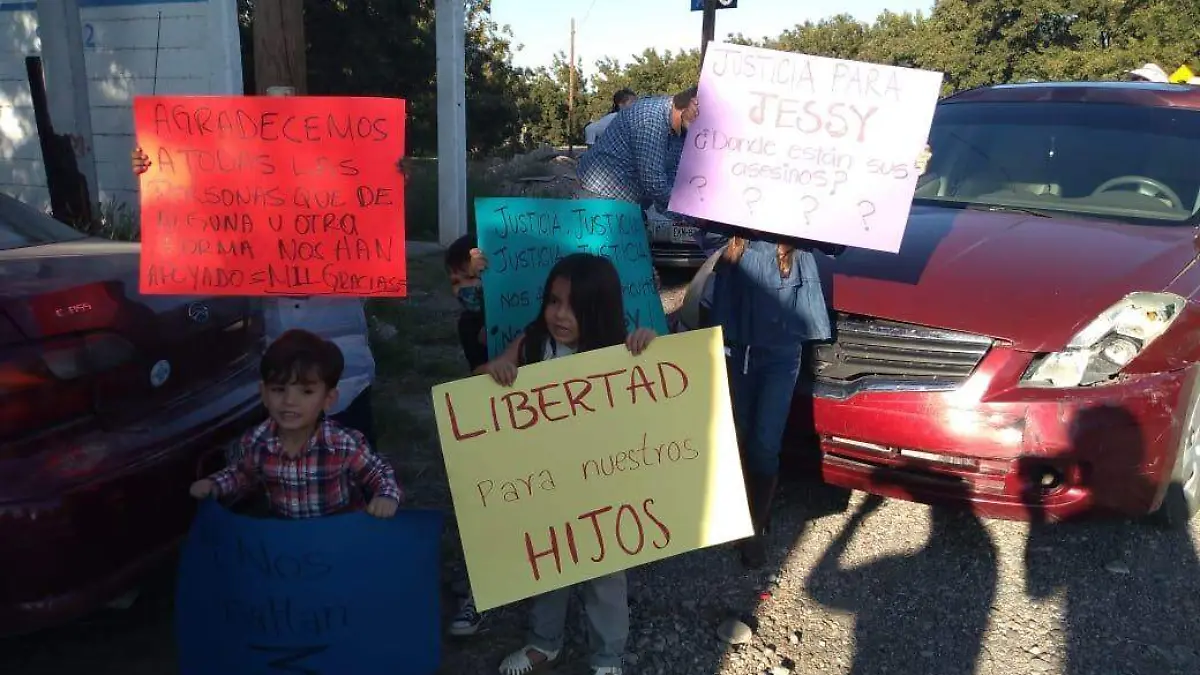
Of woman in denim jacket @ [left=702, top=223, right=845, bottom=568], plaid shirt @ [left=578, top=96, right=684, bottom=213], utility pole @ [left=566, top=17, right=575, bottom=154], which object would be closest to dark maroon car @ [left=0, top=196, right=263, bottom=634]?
plaid shirt @ [left=578, top=96, right=684, bottom=213]

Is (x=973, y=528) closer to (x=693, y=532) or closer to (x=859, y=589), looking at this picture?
(x=859, y=589)

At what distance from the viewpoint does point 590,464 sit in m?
2.47

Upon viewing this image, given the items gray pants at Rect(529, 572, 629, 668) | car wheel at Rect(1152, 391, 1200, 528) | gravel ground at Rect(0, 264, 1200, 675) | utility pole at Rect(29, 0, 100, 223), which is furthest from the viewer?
utility pole at Rect(29, 0, 100, 223)

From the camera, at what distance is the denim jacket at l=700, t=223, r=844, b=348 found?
123 inches

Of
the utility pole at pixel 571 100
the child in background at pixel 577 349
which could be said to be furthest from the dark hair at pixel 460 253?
the utility pole at pixel 571 100

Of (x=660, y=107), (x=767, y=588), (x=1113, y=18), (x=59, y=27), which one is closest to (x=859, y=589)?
(x=767, y=588)

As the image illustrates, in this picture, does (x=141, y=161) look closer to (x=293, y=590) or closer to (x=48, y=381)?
(x=48, y=381)

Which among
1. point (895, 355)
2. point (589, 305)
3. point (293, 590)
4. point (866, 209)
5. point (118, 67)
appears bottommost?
point (293, 590)

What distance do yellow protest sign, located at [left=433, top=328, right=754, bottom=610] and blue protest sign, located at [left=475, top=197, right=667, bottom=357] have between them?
52 centimetres

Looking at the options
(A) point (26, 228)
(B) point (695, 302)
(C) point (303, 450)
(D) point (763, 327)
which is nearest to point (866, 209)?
(D) point (763, 327)

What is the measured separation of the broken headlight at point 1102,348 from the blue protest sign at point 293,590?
2.11 m

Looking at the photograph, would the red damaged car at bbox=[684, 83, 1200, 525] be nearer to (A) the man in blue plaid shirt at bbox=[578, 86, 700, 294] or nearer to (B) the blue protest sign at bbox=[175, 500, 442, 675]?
(A) the man in blue plaid shirt at bbox=[578, 86, 700, 294]

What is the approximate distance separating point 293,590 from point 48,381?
31.5 inches

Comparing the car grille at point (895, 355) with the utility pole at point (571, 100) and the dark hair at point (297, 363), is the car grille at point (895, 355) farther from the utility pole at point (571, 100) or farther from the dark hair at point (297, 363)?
the utility pole at point (571, 100)
